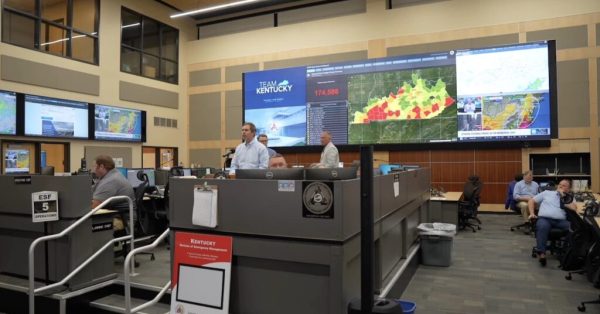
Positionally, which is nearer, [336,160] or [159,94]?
[336,160]

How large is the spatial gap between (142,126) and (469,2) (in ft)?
29.6

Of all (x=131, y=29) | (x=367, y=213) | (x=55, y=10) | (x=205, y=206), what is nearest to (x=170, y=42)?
(x=131, y=29)

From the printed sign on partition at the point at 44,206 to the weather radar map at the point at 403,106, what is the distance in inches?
289

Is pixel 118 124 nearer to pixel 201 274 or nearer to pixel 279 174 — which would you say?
pixel 201 274

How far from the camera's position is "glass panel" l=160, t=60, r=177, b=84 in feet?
39.9

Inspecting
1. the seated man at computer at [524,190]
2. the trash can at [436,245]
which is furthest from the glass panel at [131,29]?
the seated man at computer at [524,190]

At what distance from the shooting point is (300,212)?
231cm

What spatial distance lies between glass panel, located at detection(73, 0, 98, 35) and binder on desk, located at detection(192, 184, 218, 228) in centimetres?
948

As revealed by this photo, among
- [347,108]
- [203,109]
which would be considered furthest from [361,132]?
[203,109]

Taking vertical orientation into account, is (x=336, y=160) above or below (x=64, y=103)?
below

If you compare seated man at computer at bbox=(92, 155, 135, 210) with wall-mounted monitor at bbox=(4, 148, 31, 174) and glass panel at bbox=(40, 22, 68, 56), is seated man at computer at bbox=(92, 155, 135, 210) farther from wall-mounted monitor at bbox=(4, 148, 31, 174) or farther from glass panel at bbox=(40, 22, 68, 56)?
glass panel at bbox=(40, 22, 68, 56)

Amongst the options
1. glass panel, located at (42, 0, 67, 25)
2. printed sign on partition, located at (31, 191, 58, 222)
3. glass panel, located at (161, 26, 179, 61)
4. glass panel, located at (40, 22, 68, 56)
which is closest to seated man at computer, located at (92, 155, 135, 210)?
printed sign on partition, located at (31, 191, 58, 222)

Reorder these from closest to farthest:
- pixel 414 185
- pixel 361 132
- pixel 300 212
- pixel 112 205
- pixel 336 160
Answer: pixel 300 212, pixel 112 205, pixel 414 185, pixel 336 160, pixel 361 132

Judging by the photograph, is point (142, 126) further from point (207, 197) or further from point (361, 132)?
point (207, 197)
